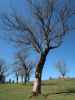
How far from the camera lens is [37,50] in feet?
96.4

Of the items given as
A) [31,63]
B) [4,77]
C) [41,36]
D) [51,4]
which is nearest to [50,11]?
[51,4]

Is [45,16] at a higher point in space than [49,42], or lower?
higher

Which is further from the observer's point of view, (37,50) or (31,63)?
(31,63)

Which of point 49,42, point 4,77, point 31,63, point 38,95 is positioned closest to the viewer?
point 38,95

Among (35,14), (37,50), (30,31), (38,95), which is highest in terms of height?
(35,14)

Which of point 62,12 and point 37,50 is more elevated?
point 62,12

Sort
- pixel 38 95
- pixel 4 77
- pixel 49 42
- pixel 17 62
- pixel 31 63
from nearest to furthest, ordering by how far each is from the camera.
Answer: pixel 38 95, pixel 49 42, pixel 17 62, pixel 31 63, pixel 4 77

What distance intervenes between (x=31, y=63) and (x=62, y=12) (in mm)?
63641

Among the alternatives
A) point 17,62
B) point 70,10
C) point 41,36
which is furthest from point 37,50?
point 17,62

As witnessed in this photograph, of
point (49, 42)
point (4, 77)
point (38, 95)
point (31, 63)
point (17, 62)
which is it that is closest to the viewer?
point (38, 95)

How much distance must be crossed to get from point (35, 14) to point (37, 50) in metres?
4.07

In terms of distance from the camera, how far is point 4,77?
416ft

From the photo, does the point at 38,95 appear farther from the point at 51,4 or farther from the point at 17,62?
the point at 17,62

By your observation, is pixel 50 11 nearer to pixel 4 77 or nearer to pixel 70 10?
pixel 70 10
